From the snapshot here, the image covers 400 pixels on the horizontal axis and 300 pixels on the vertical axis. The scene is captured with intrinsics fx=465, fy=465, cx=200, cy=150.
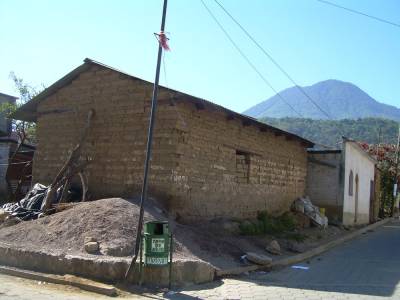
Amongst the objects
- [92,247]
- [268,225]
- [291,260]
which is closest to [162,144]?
[92,247]

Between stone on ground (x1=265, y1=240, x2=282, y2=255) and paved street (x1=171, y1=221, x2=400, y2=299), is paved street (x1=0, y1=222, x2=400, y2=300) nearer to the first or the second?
paved street (x1=171, y1=221, x2=400, y2=299)

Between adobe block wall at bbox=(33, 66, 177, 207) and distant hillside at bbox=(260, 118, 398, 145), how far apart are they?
4937 cm

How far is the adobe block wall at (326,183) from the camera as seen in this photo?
68.3 feet

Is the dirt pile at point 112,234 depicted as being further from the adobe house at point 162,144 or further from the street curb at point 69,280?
the adobe house at point 162,144

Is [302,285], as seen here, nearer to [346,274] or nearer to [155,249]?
[346,274]

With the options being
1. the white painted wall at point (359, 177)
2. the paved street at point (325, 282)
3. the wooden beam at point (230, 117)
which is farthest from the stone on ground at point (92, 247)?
the white painted wall at point (359, 177)

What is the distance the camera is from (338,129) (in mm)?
65938

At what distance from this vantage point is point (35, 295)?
7.35 metres

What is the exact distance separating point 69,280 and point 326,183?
14986mm

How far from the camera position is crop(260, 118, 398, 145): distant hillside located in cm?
6269

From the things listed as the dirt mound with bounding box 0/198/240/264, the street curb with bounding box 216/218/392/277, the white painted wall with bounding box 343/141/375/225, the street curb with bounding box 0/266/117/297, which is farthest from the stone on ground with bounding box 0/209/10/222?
the white painted wall with bounding box 343/141/375/225

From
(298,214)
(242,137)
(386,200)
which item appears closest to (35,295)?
(242,137)

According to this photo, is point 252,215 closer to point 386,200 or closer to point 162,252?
point 162,252

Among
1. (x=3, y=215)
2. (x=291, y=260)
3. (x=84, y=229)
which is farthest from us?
(x=3, y=215)
